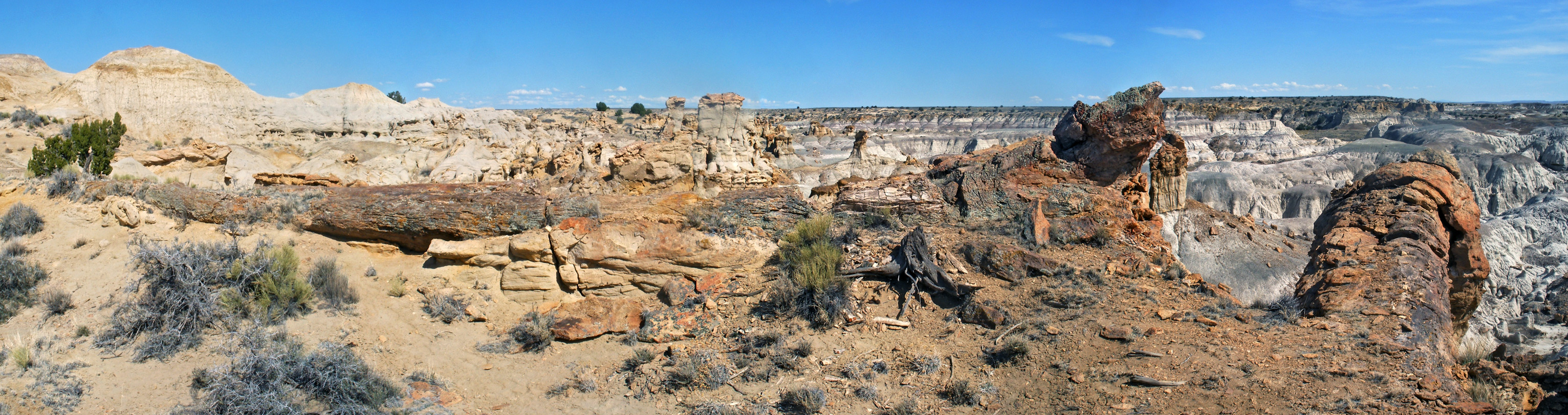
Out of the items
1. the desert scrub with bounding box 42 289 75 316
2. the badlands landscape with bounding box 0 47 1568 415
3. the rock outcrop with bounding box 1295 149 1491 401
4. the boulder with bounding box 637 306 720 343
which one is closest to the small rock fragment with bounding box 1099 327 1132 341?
the badlands landscape with bounding box 0 47 1568 415

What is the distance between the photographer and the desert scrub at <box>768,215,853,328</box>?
6547 millimetres

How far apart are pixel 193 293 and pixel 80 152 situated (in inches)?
458

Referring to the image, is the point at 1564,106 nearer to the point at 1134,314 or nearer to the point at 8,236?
the point at 1134,314

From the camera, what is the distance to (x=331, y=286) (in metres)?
6.59

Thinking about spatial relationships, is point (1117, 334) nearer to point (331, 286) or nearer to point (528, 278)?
point (528, 278)

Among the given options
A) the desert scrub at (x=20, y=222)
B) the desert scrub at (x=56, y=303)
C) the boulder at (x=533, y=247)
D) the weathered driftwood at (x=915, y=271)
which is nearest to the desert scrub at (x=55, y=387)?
the desert scrub at (x=56, y=303)

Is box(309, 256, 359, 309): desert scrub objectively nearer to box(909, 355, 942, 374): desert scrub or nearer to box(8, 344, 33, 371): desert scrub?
box(8, 344, 33, 371): desert scrub

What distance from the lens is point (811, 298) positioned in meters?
6.69

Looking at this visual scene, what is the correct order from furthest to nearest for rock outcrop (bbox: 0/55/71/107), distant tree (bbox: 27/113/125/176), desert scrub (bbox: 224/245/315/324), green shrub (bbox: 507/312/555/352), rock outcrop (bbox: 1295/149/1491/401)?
rock outcrop (bbox: 0/55/71/107)
distant tree (bbox: 27/113/125/176)
green shrub (bbox: 507/312/555/352)
desert scrub (bbox: 224/245/315/324)
rock outcrop (bbox: 1295/149/1491/401)

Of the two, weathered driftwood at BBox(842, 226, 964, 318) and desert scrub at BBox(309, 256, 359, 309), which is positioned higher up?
desert scrub at BBox(309, 256, 359, 309)

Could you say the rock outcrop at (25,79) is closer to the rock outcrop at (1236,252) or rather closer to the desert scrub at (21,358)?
the desert scrub at (21,358)

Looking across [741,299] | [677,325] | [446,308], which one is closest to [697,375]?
[677,325]

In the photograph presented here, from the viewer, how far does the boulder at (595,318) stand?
6.65m

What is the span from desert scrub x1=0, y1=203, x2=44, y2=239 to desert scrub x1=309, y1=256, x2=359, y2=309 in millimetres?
2924
